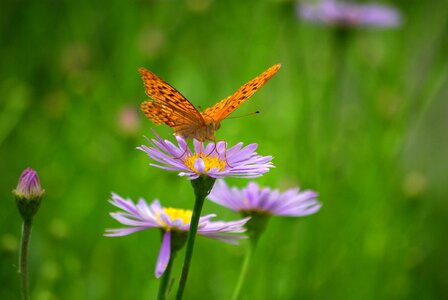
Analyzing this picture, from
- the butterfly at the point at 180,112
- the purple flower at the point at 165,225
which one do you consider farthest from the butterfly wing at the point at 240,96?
the purple flower at the point at 165,225

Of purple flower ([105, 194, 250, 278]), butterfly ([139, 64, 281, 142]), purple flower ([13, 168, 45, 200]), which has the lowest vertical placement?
purple flower ([105, 194, 250, 278])

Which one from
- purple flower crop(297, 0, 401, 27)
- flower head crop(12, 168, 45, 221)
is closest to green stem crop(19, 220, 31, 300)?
flower head crop(12, 168, 45, 221)

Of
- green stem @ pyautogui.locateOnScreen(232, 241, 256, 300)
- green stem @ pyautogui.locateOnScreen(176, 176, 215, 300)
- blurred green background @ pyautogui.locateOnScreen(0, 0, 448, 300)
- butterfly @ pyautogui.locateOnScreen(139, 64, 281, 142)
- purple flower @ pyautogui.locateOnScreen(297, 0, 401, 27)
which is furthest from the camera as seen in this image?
purple flower @ pyautogui.locateOnScreen(297, 0, 401, 27)

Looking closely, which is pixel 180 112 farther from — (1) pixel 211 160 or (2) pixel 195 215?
(2) pixel 195 215

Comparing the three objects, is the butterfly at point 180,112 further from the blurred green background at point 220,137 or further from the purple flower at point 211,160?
the blurred green background at point 220,137

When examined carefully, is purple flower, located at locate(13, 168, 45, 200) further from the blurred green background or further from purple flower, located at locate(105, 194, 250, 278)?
the blurred green background
